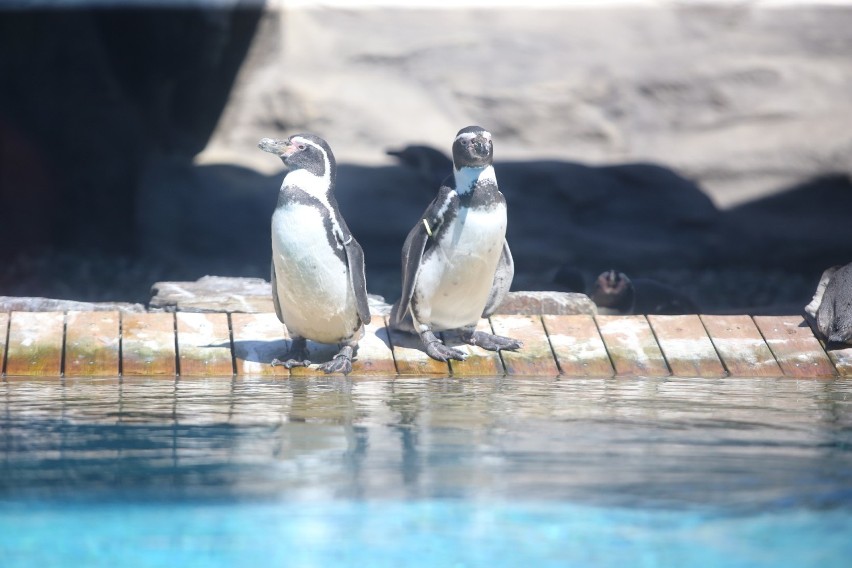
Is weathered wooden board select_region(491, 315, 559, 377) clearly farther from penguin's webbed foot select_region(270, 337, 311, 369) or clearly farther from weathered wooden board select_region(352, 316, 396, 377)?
penguin's webbed foot select_region(270, 337, 311, 369)

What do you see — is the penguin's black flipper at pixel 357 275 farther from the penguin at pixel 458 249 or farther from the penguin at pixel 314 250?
the penguin at pixel 458 249

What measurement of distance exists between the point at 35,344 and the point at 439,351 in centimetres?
160

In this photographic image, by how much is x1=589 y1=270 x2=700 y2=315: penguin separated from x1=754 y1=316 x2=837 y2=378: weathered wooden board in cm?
194

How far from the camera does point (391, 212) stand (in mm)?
13359

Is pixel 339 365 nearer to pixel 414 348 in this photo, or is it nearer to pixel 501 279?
pixel 414 348

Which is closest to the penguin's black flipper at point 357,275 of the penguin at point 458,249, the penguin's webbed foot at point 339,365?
the penguin's webbed foot at point 339,365

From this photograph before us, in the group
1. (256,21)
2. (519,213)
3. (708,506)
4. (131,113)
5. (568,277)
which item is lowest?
(708,506)

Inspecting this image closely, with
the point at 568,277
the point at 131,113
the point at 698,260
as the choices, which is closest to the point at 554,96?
the point at 698,260

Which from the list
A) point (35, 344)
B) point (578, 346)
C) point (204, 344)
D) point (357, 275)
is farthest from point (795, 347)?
point (35, 344)

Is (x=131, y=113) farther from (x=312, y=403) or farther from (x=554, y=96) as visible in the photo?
(x=312, y=403)

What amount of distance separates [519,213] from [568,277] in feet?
19.1

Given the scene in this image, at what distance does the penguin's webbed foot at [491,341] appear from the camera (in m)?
4.94

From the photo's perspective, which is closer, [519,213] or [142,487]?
[142,487]

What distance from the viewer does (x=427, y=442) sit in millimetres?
3029
